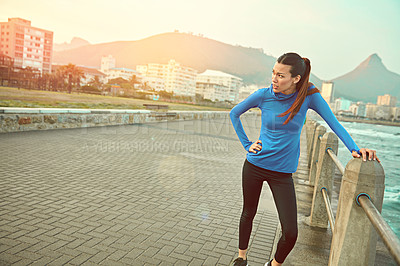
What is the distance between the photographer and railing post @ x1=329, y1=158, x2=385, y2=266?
1841 mm

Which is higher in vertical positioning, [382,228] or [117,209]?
[382,228]

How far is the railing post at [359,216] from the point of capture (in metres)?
1.84

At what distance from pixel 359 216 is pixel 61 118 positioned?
1129 cm

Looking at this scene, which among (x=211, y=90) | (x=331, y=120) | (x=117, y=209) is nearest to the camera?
(x=331, y=120)

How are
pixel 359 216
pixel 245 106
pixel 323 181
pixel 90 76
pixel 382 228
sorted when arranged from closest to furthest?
pixel 382 228
pixel 359 216
pixel 245 106
pixel 323 181
pixel 90 76

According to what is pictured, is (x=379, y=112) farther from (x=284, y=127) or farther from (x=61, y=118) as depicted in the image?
(x=284, y=127)

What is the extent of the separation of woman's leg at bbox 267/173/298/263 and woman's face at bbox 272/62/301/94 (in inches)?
26.9

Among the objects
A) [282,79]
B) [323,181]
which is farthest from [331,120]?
[323,181]

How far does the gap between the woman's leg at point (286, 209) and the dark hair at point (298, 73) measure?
1.58 feet

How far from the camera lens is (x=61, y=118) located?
11.5m

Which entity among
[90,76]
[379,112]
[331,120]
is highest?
[379,112]

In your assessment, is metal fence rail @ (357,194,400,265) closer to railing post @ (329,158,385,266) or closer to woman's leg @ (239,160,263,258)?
railing post @ (329,158,385,266)

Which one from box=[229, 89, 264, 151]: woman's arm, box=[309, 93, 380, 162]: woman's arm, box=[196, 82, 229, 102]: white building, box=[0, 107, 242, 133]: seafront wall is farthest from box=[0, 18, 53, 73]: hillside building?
box=[196, 82, 229, 102]: white building

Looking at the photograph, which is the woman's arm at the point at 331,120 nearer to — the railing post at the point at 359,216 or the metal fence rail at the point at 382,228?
the railing post at the point at 359,216
